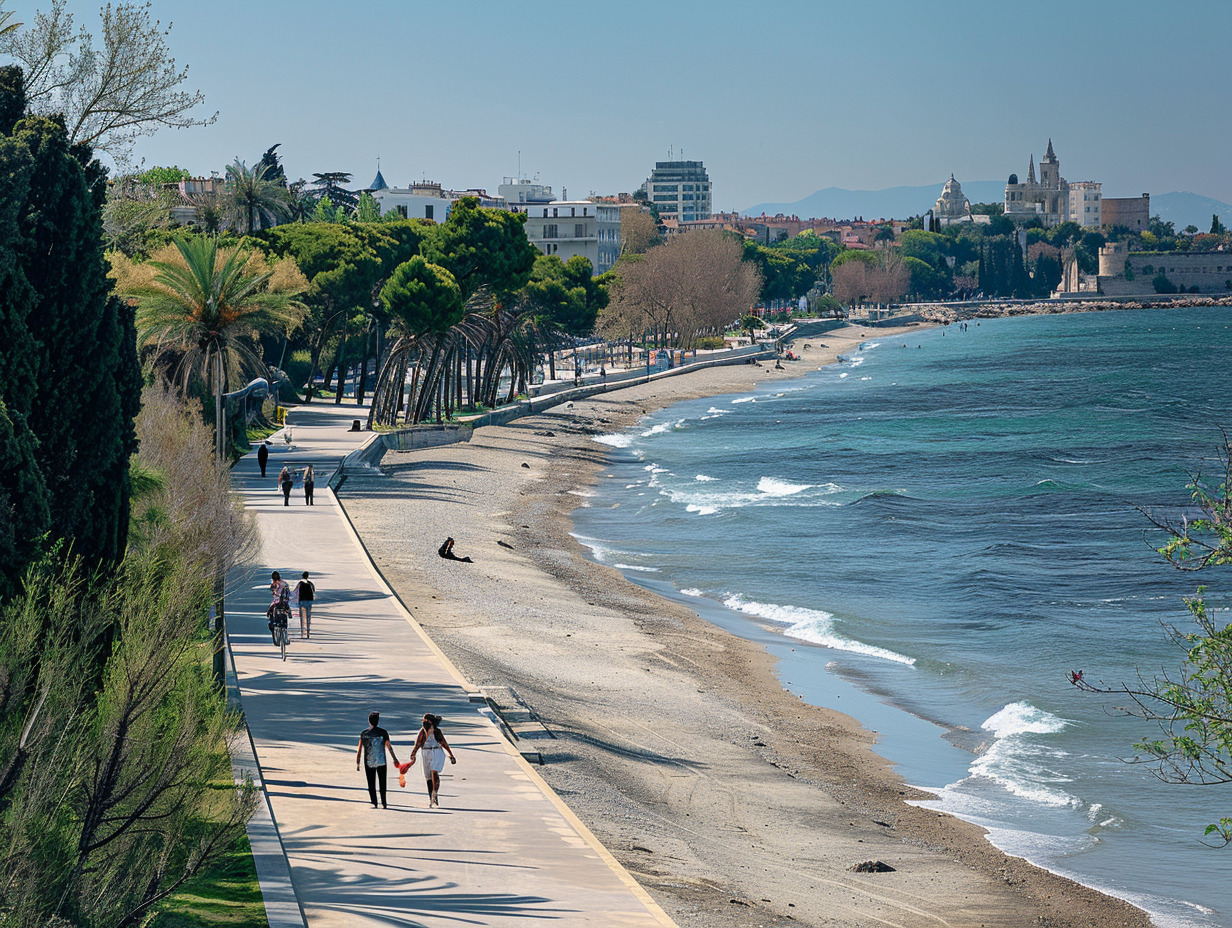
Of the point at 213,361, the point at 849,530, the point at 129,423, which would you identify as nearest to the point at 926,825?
the point at 129,423

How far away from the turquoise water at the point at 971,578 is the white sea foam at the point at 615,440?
48 cm

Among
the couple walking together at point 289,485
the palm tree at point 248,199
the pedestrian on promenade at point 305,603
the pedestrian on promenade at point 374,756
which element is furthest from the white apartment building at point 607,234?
Result: the pedestrian on promenade at point 374,756

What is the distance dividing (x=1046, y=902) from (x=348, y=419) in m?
50.9

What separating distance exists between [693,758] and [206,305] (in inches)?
735

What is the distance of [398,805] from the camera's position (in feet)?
49.5

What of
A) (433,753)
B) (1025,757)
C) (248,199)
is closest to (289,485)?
(1025,757)

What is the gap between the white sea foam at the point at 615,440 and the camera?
73.6 meters

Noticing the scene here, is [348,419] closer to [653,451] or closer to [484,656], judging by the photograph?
[653,451]

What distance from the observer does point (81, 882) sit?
28.9 ft

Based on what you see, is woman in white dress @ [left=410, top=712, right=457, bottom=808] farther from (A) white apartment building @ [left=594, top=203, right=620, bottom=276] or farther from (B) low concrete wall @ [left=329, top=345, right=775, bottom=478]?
(A) white apartment building @ [left=594, top=203, right=620, bottom=276]

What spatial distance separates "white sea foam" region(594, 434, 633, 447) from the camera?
73625 mm

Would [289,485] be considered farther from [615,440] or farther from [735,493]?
[615,440]

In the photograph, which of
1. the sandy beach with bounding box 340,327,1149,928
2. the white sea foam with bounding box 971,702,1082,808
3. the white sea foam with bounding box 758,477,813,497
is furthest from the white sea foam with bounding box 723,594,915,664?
the white sea foam with bounding box 758,477,813,497

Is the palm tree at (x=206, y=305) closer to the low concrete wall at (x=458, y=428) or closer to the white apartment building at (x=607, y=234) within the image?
the low concrete wall at (x=458, y=428)
